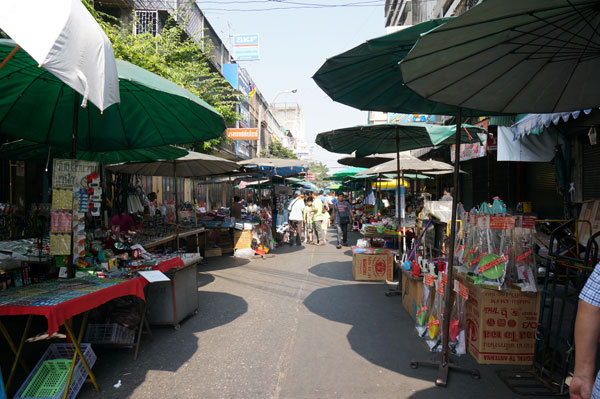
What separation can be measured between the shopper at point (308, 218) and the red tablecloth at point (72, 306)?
33.1 feet

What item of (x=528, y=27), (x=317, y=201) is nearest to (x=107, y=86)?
(x=528, y=27)

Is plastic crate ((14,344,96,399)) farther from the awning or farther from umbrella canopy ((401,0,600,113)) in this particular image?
the awning

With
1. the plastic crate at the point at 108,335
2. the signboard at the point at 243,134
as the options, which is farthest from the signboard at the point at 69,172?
the signboard at the point at 243,134

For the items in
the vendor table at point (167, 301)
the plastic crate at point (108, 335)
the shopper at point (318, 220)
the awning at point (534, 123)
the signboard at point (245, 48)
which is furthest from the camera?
the signboard at point (245, 48)

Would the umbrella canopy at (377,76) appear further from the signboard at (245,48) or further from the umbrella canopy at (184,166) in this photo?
the signboard at (245,48)

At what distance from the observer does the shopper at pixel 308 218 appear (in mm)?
14062

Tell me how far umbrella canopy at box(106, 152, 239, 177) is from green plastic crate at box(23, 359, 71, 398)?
561 cm

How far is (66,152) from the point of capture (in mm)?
8023

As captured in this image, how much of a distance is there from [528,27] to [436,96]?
37.2 inches

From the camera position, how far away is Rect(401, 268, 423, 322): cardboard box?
17.0 feet

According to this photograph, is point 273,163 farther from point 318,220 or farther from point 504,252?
point 504,252

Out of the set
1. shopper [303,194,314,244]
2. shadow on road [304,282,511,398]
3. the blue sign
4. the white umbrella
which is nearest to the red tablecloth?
shadow on road [304,282,511,398]

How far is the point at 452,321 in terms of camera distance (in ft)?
14.1

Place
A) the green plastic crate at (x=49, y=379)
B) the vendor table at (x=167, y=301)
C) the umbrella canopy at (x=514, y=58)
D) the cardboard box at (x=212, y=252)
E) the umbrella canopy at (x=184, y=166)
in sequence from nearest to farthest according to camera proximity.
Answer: the umbrella canopy at (x=514, y=58) → the green plastic crate at (x=49, y=379) → the vendor table at (x=167, y=301) → the umbrella canopy at (x=184, y=166) → the cardboard box at (x=212, y=252)
